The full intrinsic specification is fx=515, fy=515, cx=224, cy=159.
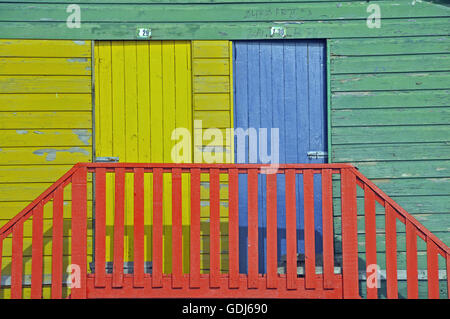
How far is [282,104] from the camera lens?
5699mm

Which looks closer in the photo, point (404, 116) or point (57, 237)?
point (57, 237)

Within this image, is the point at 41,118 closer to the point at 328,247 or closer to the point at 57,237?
the point at 57,237

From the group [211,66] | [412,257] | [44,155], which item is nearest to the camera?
[412,257]

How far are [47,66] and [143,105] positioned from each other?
114cm

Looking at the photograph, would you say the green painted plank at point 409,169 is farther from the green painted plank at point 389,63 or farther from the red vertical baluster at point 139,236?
the red vertical baluster at point 139,236

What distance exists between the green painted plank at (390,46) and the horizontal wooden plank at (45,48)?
9.07 feet

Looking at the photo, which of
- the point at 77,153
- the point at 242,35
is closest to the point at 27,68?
the point at 77,153

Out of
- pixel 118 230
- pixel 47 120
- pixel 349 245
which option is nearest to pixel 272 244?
pixel 349 245

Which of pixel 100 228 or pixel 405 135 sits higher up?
pixel 405 135

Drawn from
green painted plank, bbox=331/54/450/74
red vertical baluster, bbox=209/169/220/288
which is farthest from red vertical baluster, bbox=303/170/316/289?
green painted plank, bbox=331/54/450/74

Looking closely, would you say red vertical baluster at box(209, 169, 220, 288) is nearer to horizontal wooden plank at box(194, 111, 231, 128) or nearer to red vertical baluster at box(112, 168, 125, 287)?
red vertical baluster at box(112, 168, 125, 287)

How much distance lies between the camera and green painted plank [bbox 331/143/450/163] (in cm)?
564

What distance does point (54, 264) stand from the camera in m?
4.23

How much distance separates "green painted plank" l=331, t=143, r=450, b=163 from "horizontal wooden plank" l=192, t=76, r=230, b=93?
138 centimetres
